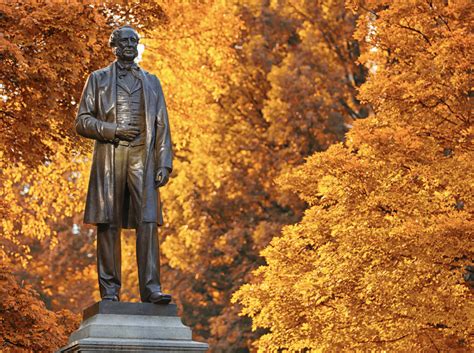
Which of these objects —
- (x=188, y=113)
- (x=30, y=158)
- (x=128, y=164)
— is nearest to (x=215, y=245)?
(x=188, y=113)

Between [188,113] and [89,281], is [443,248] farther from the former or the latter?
[89,281]

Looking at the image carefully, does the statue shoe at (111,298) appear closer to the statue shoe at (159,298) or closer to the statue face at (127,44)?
the statue shoe at (159,298)

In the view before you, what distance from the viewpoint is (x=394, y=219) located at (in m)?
14.9

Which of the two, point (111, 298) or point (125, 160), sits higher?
point (125, 160)

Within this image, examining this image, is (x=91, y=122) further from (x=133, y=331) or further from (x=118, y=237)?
(x=133, y=331)

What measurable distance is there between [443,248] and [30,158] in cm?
591

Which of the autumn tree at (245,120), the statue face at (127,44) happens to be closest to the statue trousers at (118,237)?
the statue face at (127,44)

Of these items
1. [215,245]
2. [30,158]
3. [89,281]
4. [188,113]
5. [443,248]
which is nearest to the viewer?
[443,248]

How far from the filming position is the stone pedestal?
8.54 m

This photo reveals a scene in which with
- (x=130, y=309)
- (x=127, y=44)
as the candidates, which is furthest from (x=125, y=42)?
(x=130, y=309)

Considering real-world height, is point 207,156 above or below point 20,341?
above

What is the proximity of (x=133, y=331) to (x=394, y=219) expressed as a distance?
687 cm

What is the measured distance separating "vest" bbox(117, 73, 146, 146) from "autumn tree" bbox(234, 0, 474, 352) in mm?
5746

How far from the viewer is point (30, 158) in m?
16.4
